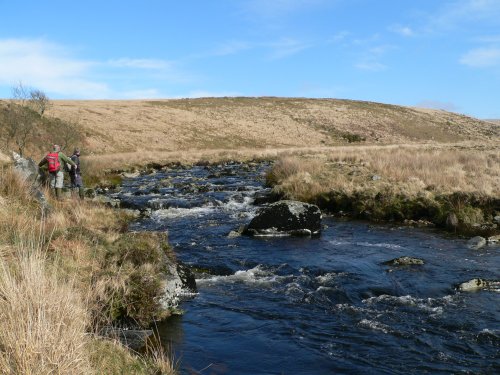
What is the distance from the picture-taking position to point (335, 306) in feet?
28.2

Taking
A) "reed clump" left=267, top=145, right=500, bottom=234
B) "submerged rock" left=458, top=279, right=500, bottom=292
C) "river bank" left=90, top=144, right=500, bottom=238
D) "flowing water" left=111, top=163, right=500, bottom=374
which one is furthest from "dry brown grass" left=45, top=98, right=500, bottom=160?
"submerged rock" left=458, top=279, right=500, bottom=292

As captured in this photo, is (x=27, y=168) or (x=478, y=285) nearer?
(x=478, y=285)

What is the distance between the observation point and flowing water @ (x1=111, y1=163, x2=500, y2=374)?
6457 millimetres

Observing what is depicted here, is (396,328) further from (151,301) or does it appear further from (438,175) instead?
(438,175)

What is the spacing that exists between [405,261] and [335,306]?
11.9ft

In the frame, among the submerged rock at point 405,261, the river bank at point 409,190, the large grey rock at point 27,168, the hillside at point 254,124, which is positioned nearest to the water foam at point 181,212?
the river bank at point 409,190

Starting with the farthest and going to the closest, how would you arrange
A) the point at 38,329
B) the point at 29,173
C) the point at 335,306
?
the point at 29,173 < the point at 335,306 < the point at 38,329

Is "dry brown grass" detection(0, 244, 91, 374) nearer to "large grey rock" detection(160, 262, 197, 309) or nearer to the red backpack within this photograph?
"large grey rock" detection(160, 262, 197, 309)

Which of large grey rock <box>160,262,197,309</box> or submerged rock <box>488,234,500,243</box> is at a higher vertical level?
submerged rock <box>488,234,500,243</box>

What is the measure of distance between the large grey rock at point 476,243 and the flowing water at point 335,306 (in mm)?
201

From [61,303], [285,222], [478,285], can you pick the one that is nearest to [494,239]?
[478,285]

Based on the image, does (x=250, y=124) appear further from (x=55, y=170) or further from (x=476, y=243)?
(x=476, y=243)

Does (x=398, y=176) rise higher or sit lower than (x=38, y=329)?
higher

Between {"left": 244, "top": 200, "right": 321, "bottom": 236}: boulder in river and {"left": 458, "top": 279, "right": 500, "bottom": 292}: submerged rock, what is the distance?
19.6ft
